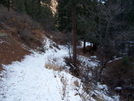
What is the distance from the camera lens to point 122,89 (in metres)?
9.80

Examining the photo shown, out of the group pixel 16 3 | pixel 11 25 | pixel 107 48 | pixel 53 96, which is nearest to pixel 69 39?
pixel 107 48

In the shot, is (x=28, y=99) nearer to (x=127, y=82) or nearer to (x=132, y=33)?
(x=127, y=82)

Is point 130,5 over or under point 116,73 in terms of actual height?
Answer: over

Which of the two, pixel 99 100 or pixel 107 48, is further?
pixel 107 48

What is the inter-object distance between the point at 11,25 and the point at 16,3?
551 inches

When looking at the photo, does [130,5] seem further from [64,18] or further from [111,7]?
[64,18]

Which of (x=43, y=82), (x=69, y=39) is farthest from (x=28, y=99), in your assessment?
(x=69, y=39)

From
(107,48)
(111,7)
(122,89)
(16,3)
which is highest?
(16,3)

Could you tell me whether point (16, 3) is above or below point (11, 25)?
above

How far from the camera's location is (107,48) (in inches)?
442

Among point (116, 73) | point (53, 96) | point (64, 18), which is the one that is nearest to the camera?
point (53, 96)

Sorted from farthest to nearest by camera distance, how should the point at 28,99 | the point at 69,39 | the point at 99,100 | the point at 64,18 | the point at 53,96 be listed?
the point at 64,18
the point at 69,39
the point at 99,100
the point at 53,96
the point at 28,99

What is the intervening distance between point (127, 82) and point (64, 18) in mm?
17021

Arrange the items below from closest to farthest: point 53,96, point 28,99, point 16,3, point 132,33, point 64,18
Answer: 1. point 28,99
2. point 53,96
3. point 132,33
4. point 64,18
5. point 16,3
